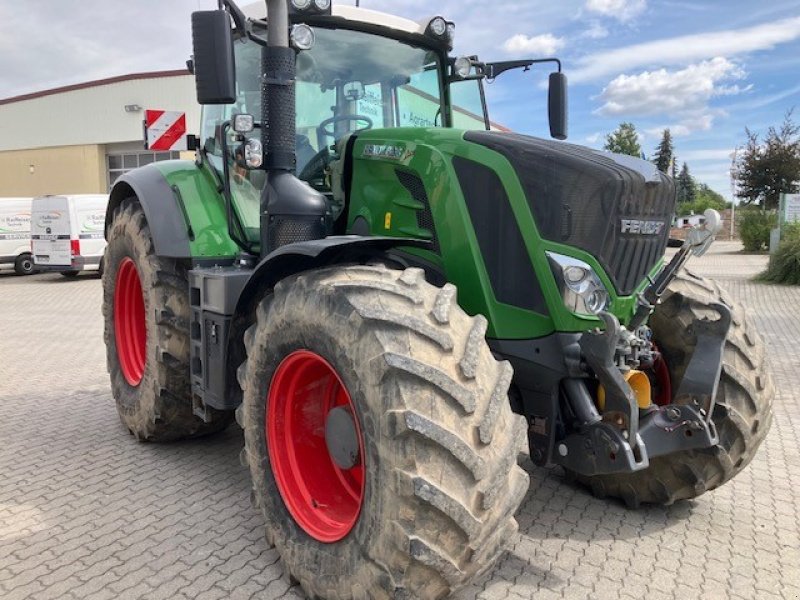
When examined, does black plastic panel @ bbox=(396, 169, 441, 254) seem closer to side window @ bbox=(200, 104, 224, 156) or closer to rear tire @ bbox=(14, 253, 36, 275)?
side window @ bbox=(200, 104, 224, 156)

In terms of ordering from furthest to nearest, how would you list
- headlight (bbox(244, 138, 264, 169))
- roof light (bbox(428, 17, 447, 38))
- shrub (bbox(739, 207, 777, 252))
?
shrub (bbox(739, 207, 777, 252))
roof light (bbox(428, 17, 447, 38))
headlight (bbox(244, 138, 264, 169))

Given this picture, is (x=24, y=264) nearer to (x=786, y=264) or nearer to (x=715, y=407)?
(x=786, y=264)

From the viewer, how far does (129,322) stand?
16.9 feet

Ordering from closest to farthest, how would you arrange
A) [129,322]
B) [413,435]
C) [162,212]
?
[413,435] → [162,212] → [129,322]

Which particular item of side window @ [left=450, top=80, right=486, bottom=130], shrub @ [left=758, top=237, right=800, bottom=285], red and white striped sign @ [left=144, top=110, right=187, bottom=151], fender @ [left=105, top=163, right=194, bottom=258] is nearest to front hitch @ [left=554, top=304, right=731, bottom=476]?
side window @ [left=450, top=80, right=486, bottom=130]

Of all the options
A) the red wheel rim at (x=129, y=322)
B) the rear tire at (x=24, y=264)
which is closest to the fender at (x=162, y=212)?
the red wheel rim at (x=129, y=322)

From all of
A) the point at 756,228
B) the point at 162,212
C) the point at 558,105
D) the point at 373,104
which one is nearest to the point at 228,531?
the point at 162,212

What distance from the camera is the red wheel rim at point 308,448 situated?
9.70 ft

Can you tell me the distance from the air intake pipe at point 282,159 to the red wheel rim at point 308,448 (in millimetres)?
806

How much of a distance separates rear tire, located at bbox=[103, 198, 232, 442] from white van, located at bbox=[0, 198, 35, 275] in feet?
49.7

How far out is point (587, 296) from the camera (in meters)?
2.89

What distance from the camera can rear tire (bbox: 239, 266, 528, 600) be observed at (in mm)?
2240

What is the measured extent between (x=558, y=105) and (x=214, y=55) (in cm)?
229

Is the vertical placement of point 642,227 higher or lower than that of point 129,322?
higher
